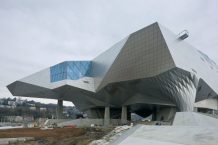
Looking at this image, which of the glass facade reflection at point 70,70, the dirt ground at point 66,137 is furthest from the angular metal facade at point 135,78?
the dirt ground at point 66,137

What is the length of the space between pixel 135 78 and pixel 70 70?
20.4 meters

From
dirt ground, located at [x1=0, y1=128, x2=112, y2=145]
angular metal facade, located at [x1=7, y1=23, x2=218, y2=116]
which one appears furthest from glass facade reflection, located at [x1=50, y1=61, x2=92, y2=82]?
dirt ground, located at [x1=0, y1=128, x2=112, y2=145]

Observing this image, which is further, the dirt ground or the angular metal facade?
the angular metal facade

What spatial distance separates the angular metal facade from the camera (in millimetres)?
46281

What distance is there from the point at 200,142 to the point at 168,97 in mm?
44301

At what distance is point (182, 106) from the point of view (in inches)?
2110

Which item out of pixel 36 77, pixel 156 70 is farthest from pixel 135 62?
pixel 36 77

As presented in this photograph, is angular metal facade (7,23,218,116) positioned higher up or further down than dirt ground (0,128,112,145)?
higher up

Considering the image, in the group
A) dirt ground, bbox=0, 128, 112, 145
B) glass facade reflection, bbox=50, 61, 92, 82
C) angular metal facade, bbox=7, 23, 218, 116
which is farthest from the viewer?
glass facade reflection, bbox=50, 61, 92, 82

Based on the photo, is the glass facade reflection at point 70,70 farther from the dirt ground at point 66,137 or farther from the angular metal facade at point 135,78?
the dirt ground at point 66,137

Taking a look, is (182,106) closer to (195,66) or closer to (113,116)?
(195,66)

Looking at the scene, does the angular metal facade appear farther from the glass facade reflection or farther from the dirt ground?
the dirt ground

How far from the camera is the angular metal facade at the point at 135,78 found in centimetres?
4628

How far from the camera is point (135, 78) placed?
5306 centimetres
